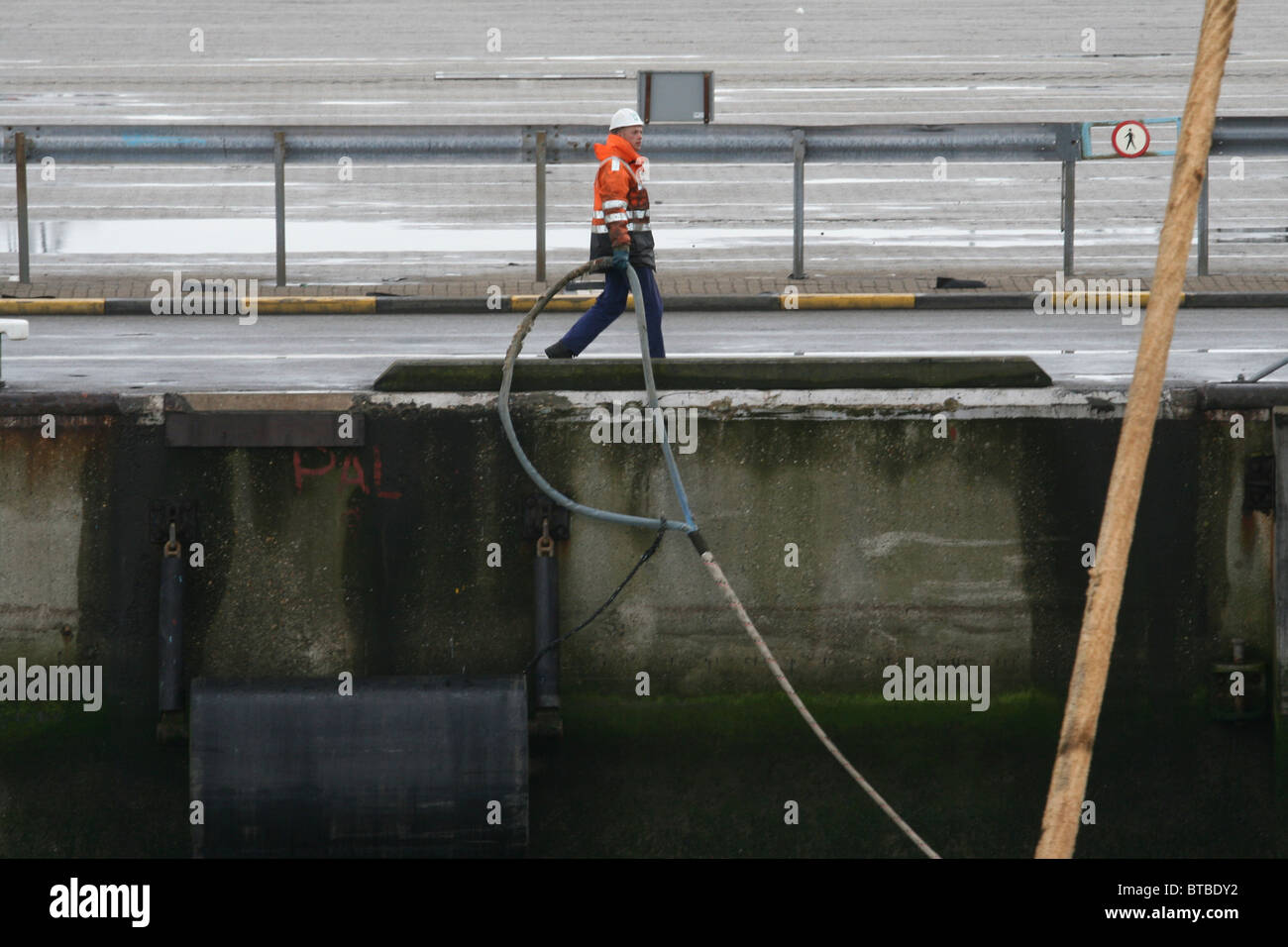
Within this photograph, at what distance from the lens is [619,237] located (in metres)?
10.1

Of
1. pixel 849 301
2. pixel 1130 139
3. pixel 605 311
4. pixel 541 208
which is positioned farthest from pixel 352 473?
pixel 1130 139

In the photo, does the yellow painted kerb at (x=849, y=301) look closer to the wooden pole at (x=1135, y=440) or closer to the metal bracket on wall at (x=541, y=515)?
the metal bracket on wall at (x=541, y=515)

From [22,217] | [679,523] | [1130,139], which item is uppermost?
[1130,139]

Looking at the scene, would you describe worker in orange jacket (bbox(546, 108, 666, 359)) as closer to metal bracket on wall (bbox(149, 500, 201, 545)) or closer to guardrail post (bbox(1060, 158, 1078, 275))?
metal bracket on wall (bbox(149, 500, 201, 545))

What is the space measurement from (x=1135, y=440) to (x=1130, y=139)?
9.70m

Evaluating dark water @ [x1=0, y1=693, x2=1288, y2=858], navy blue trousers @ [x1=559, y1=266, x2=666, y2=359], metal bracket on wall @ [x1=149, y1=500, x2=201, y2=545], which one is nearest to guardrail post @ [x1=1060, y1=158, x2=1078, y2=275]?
navy blue trousers @ [x1=559, y1=266, x2=666, y2=359]

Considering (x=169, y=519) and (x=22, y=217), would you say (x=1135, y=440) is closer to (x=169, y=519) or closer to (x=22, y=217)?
(x=169, y=519)

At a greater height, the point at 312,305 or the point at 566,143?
the point at 566,143

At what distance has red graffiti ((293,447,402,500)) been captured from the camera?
8.00 metres

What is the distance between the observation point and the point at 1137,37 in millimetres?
32031

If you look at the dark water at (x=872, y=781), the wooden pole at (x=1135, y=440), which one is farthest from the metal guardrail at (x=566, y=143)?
the wooden pole at (x=1135, y=440)

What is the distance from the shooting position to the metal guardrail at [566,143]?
15.8m

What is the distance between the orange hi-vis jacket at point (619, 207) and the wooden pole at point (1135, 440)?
4.04 m

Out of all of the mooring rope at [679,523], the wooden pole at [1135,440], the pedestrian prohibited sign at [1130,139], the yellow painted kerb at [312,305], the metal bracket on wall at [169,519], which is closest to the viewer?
the wooden pole at [1135,440]
